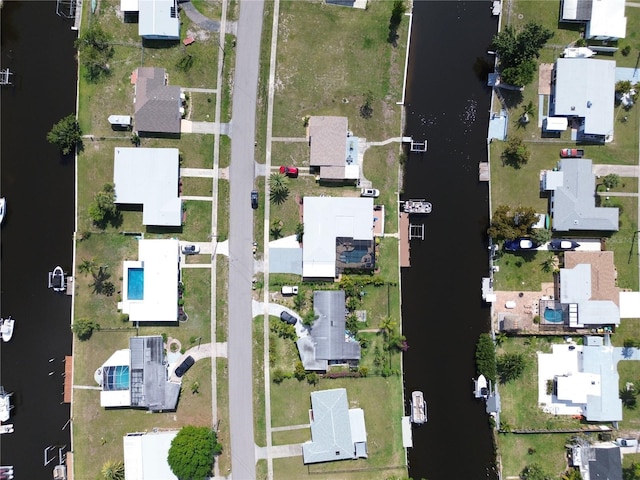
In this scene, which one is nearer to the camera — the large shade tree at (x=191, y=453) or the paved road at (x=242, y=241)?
the large shade tree at (x=191, y=453)

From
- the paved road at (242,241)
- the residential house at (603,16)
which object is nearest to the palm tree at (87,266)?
the paved road at (242,241)

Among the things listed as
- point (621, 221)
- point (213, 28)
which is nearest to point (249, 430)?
point (213, 28)

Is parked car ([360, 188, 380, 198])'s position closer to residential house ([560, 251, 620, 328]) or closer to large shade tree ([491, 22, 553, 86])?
large shade tree ([491, 22, 553, 86])

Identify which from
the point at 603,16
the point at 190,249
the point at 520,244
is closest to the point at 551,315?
the point at 520,244

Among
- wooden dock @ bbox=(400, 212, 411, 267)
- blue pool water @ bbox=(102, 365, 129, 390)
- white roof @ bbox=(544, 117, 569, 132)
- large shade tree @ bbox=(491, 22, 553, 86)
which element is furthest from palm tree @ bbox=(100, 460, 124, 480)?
white roof @ bbox=(544, 117, 569, 132)

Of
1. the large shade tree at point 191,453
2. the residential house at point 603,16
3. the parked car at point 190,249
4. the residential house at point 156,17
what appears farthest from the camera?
the residential house at point 603,16

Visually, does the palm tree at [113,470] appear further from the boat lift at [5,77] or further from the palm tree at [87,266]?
the boat lift at [5,77]
